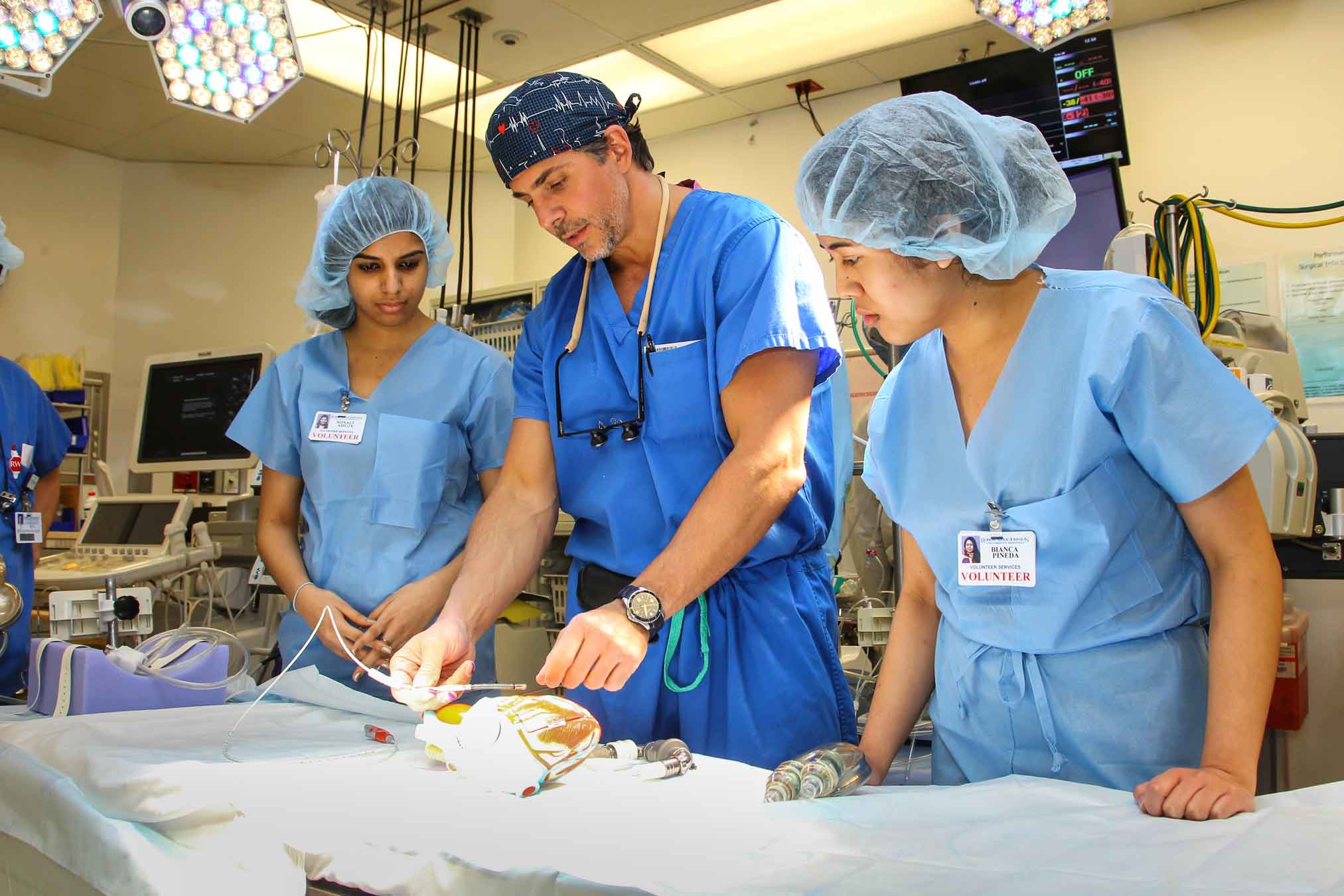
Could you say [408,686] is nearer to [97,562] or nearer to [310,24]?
[97,562]

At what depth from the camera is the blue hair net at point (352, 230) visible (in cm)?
201

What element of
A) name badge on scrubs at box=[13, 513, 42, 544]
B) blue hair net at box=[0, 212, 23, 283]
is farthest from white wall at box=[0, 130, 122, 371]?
name badge on scrubs at box=[13, 513, 42, 544]

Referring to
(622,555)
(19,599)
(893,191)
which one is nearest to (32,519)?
(19,599)

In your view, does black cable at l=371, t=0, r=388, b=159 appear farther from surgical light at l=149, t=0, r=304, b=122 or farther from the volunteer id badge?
the volunteer id badge

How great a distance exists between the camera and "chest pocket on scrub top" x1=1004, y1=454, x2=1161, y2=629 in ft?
3.72

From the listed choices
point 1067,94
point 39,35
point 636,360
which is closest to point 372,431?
point 636,360

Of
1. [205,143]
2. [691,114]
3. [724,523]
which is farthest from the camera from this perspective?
[205,143]

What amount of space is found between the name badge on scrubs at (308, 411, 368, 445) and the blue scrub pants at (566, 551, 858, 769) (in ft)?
2.76

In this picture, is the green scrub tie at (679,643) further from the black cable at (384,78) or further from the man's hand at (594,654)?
the black cable at (384,78)

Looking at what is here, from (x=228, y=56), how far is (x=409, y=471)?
1363mm

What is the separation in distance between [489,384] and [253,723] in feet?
2.60

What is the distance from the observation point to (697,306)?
1.49m

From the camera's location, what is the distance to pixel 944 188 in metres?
1.20

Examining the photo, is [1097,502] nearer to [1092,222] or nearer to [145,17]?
[145,17]
